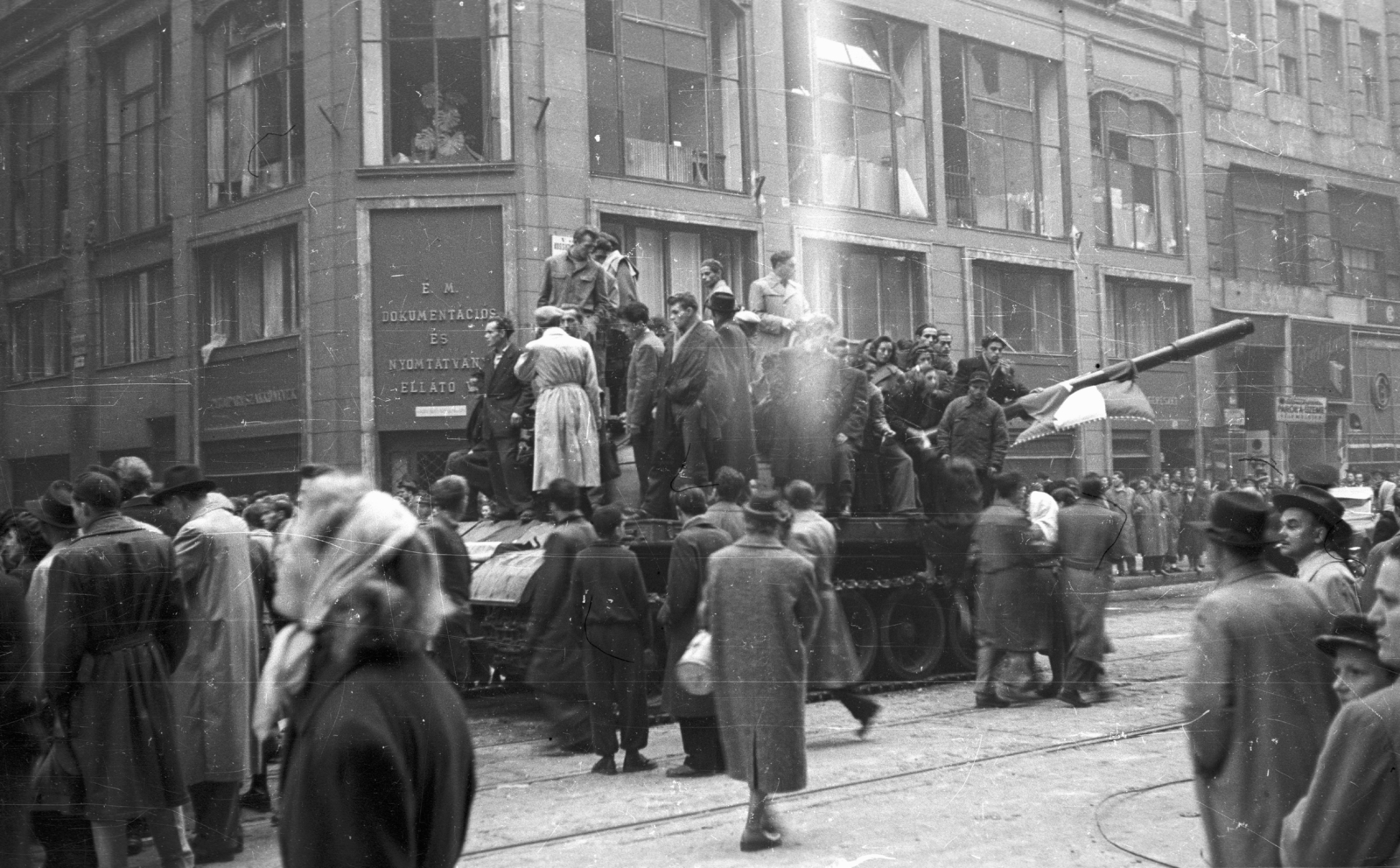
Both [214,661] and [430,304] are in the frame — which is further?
[430,304]

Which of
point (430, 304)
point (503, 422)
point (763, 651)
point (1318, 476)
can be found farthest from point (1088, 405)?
point (503, 422)

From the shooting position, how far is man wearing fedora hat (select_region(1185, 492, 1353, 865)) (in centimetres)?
386

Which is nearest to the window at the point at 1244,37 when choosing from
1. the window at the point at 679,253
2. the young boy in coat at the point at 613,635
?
the window at the point at 679,253

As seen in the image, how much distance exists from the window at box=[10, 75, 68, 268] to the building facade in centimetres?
2

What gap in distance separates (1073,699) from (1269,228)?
4164mm

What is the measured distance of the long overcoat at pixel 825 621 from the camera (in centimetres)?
788

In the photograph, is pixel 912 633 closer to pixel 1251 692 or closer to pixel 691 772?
pixel 691 772

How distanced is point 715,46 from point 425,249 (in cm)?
206

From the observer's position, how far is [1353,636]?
3000mm

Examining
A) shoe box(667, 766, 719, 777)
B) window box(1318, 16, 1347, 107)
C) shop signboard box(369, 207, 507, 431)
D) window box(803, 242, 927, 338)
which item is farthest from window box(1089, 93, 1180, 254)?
shoe box(667, 766, 719, 777)

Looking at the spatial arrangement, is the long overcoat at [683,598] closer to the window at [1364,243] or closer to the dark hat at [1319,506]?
the dark hat at [1319,506]

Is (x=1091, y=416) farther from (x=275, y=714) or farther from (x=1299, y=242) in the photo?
(x=275, y=714)

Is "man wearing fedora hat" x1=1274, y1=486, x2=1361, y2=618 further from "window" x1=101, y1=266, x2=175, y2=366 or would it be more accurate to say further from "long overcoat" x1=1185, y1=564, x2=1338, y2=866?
"window" x1=101, y1=266, x2=175, y2=366

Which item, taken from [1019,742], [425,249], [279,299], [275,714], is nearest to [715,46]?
[425,249]
